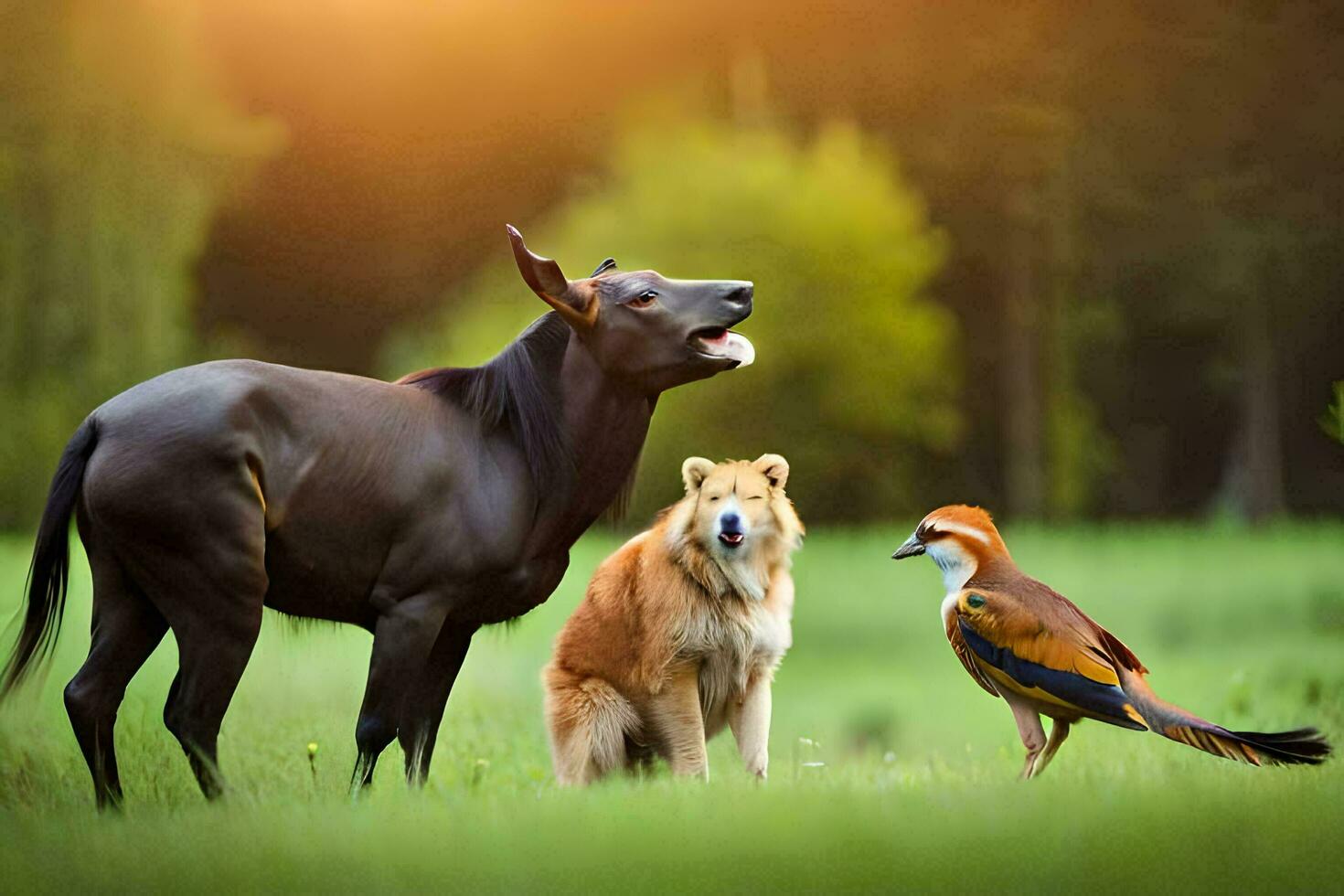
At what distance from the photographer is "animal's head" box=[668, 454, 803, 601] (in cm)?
600

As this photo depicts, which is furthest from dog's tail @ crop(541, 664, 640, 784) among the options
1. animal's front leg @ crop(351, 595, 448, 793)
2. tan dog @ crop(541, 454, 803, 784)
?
animal's front leg @ crop(351, 595, 448, 793)

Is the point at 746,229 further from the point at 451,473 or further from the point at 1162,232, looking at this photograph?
the point at 451,473

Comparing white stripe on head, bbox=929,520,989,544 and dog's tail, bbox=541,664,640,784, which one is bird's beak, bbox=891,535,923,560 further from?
dog's tail, bbox=541,664,640,784

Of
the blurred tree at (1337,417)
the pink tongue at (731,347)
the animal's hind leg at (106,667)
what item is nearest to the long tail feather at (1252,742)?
the blurred tree at (1337,417)

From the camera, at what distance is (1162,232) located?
15148 mm

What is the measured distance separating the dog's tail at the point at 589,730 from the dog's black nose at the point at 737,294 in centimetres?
173

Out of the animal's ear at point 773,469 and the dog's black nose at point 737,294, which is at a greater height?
the dog's black nose at point 737,294

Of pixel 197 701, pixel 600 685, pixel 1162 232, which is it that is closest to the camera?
pixel 197 701

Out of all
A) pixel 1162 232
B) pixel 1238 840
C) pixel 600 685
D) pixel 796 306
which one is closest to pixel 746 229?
pixel 796 306

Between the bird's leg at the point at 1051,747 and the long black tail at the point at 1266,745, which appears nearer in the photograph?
the long black tail at the point at 1266,745

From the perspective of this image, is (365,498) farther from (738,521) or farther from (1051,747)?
(1051,747)

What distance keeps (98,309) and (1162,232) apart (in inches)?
398

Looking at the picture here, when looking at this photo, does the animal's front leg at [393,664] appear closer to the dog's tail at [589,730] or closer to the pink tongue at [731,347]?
the dog's tail at [589,730]

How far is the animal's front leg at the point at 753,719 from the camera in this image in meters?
6.03
